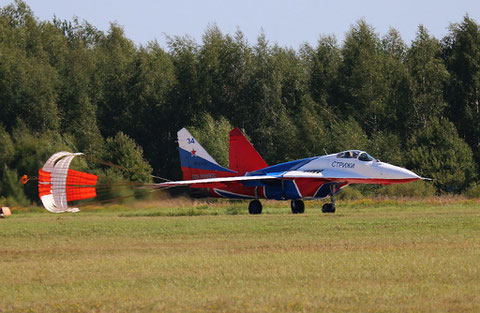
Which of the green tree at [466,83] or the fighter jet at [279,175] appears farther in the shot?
the green tree at [466,83]

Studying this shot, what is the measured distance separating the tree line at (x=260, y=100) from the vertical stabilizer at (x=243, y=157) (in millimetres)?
13872

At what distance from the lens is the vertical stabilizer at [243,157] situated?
32062 mm

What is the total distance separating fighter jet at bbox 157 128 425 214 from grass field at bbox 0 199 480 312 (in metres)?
4.66

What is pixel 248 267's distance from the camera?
13266mm

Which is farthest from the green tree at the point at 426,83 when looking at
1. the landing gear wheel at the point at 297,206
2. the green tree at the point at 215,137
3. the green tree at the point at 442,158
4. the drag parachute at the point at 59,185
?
the drag parachute at the point at 59,185

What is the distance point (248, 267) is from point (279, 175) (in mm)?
16251

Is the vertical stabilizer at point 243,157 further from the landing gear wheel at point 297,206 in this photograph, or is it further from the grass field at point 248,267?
the grass field at point 248,267

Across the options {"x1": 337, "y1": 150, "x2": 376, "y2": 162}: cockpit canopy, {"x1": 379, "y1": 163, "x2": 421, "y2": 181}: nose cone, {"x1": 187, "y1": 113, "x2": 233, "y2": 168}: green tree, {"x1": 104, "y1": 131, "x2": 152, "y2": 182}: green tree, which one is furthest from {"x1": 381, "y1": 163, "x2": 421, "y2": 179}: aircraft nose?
{"x1": 104, "y1": 131, "x2": 152, "y2": 182}: green tree

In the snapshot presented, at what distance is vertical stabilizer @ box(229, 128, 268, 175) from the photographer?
32062 millimetres

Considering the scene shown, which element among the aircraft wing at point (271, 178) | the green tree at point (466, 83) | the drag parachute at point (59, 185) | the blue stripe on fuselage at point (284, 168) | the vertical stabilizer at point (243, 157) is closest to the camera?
the drag parachute at point (59, 185)

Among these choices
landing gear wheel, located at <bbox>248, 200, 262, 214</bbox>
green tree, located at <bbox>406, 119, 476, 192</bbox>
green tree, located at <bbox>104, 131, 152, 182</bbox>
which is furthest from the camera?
green tree, located at <bbox>104, 131, 152, 182</bbox>

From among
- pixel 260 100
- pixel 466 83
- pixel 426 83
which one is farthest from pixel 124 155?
pixel 466 83

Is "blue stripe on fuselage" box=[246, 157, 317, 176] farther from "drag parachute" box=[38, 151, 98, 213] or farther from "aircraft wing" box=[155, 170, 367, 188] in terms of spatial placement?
"drag parachute" box=[38, 151, 98, 213]

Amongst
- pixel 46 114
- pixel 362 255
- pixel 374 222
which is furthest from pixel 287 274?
pixel 46 114
